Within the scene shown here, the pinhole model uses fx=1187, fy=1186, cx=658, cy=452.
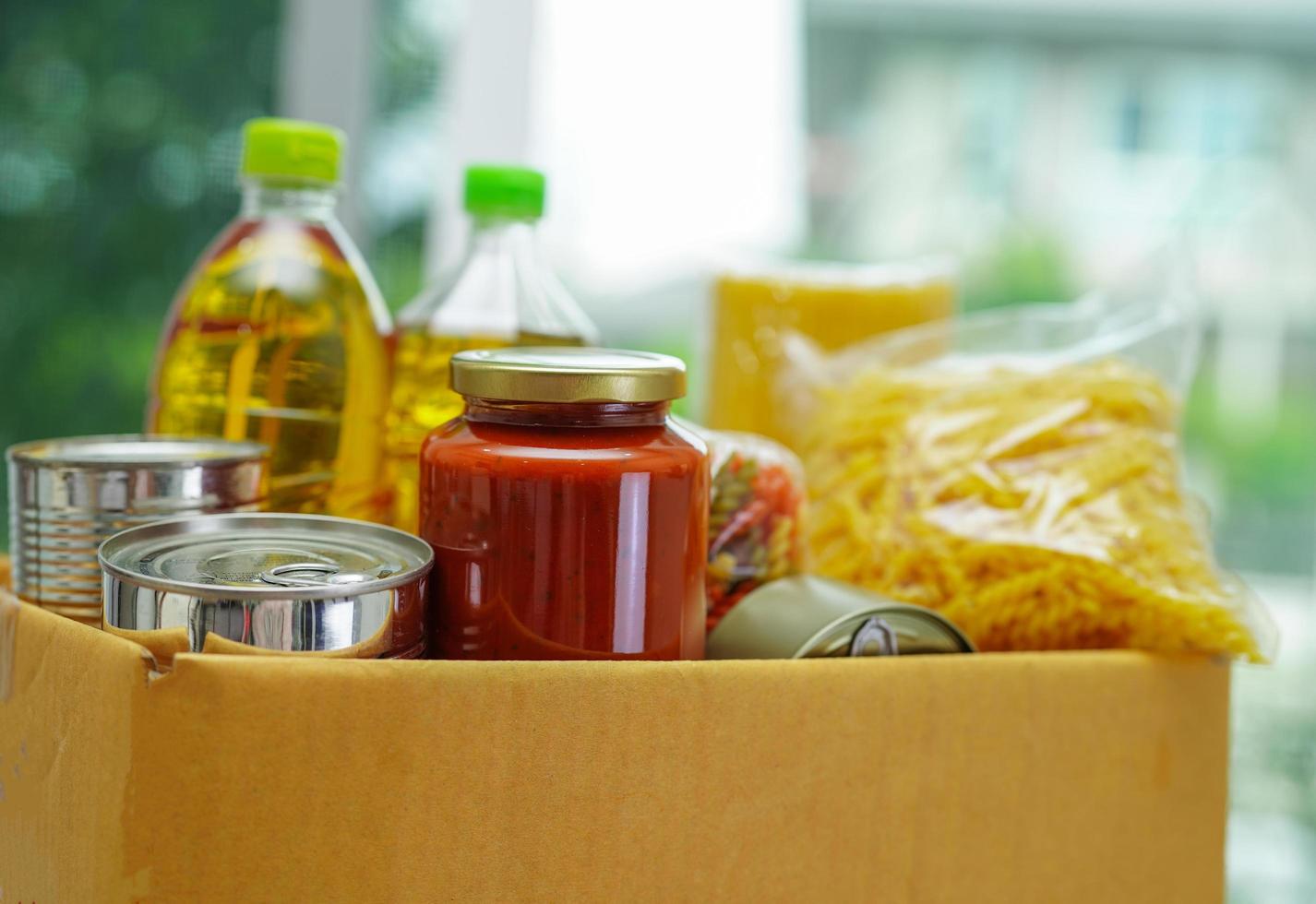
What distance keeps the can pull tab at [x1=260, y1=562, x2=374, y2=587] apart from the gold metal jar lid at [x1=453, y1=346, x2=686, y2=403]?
0.32 feet

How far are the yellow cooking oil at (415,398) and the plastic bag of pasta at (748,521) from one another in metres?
0.14

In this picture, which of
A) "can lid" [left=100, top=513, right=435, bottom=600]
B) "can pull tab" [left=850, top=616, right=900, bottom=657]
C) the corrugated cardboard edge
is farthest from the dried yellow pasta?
the corrugated cardboard edge

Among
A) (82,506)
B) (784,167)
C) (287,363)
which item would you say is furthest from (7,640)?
(784,167)

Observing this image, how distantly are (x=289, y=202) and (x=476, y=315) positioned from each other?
13 centimetres

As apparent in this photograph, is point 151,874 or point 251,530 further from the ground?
point 251,530

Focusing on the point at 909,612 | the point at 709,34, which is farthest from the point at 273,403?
the point at 709,34

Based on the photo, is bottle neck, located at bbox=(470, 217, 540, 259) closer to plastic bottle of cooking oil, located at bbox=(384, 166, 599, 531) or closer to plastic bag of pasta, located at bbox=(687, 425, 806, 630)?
plastic bottle of cooking oil, located at bbox=(384, 166, 599, 531)

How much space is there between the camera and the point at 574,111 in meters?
1.61

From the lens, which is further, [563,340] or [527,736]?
[563,340]

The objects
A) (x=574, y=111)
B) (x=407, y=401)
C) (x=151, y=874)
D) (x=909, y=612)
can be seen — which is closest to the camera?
(x=151, y=874)

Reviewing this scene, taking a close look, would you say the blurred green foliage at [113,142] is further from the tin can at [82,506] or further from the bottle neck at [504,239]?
the tin can at [82,506]

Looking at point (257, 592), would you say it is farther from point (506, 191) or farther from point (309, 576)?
point (506, 191)

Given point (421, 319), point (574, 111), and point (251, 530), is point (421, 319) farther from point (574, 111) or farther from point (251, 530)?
point (574, 111)

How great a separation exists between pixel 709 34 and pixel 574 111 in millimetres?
216
